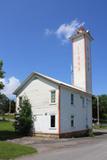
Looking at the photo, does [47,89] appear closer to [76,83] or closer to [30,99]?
[30,99]

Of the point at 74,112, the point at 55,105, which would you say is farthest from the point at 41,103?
the point at 74,112

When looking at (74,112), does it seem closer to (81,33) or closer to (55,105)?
(55,105)

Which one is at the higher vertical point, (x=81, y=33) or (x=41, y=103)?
(x=81, y=33)

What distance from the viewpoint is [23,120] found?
119ft

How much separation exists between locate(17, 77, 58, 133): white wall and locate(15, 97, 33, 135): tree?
681 mm

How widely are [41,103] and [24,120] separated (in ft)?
9.79

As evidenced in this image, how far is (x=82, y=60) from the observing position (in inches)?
1828

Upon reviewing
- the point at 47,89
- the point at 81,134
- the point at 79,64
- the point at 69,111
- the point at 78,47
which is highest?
the point at 78,47

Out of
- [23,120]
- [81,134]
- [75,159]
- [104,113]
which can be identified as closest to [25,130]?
[23,120]

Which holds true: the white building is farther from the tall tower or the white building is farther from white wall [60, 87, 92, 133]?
the tall tower

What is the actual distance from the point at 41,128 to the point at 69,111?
13.8 ft

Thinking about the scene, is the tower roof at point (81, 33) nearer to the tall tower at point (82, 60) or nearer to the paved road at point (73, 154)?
the tall tower at point (82, 60)

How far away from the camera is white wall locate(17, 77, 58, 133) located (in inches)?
1373

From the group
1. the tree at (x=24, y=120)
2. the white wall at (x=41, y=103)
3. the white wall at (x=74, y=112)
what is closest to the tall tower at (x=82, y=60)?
the white wall at (x=74, y=112)
